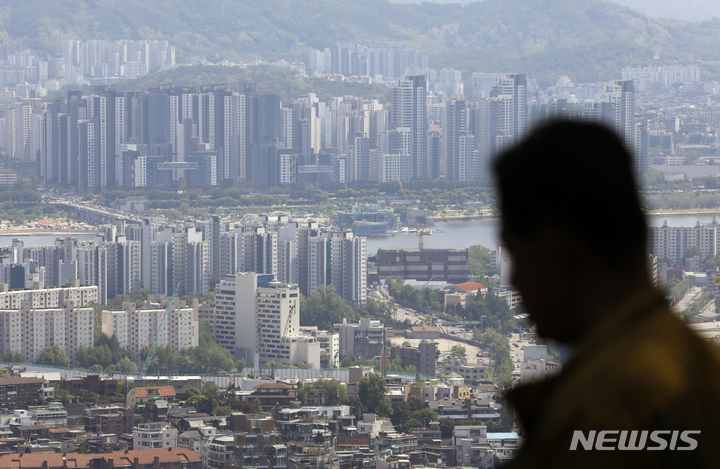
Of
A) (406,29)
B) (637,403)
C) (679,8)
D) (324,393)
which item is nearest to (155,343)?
(324,393)

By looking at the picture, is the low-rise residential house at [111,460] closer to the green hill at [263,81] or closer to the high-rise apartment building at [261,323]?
the high-rise apartment building at [261,323]

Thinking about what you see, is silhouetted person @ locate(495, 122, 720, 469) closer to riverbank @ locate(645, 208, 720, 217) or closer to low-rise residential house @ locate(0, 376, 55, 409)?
low-rise residential house @ locate(0, 376, 55, 409)

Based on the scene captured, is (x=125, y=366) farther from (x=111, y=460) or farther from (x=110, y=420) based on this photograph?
(x=111, y=460)

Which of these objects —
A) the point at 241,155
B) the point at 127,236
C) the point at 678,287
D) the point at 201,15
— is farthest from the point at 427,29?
the point at 678,287

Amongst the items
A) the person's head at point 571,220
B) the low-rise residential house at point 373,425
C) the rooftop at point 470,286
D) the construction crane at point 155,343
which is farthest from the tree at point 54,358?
the person's head at point 571,220

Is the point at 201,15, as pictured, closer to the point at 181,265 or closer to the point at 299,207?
the point at 299,207
